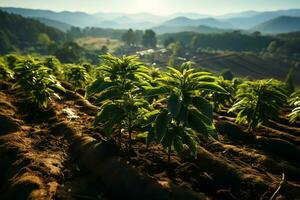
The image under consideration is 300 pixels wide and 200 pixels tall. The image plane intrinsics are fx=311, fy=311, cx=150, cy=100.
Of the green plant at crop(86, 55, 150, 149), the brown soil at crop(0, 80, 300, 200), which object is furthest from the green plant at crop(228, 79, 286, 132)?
the green plant at crop(86, 55, 150, 149)

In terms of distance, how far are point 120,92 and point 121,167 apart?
9.34 ft

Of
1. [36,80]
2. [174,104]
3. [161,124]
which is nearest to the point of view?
[174,104]

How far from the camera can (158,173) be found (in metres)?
12.0

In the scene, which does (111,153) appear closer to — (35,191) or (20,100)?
(35,191)

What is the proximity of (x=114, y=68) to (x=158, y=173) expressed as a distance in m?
4.39

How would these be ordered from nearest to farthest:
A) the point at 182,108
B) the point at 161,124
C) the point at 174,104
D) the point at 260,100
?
the point at 174,104, the point at 182,108, the point at 161,124, the point at 260,100

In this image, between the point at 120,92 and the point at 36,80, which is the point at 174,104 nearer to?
the point at 120,92

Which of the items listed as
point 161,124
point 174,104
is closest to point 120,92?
point 161,124

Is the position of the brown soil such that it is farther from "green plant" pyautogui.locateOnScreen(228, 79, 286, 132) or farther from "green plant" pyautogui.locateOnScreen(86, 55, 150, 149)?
"green plant" pyautogui.locateOnScreen(86, 55, 150, 149)

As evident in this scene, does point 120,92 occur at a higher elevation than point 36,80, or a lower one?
higher

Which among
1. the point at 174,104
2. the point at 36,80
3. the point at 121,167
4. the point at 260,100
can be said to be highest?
the point at 174,104

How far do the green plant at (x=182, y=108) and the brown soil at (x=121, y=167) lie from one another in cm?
171

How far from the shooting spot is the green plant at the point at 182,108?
9641 mm

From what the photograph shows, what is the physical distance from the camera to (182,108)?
386 inches
